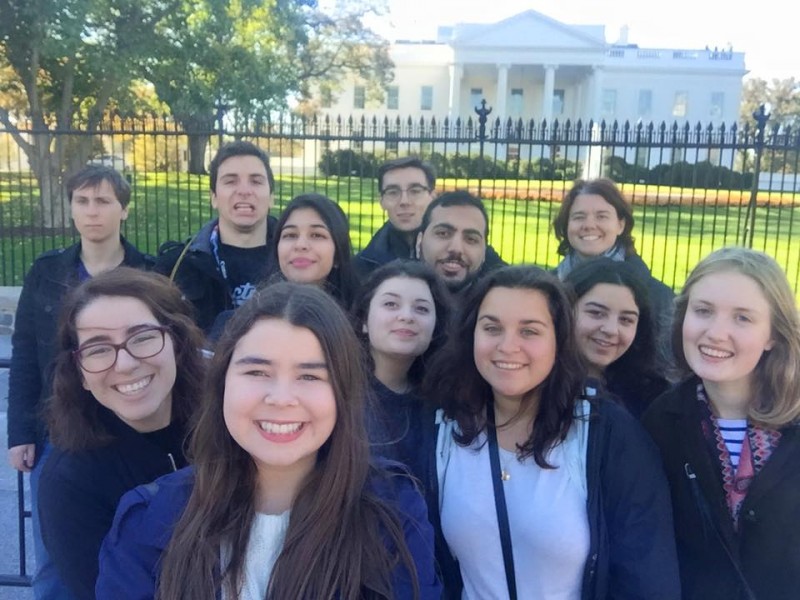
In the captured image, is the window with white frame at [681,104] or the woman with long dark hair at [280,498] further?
the window with white frame at [681,104]

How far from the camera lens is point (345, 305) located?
3.23m

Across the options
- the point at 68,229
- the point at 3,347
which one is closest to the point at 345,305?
the point at 3,347

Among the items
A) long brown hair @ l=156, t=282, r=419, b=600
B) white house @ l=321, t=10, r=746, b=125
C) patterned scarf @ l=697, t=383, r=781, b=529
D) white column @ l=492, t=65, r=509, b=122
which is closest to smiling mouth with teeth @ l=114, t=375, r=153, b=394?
long brown hair @ l=156, t=282, r=419, b=600

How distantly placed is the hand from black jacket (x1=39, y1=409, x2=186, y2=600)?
4.26 feet

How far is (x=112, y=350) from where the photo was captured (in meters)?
2.14

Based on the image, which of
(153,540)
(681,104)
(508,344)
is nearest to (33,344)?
(153,540)

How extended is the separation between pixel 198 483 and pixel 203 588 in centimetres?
24

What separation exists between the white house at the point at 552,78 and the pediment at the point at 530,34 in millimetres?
71

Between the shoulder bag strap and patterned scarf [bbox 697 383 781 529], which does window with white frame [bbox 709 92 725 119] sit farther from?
the shoulder bag strap

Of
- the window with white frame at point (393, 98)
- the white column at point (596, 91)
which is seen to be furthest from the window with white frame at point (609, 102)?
the window with white frame at point (393, 98)

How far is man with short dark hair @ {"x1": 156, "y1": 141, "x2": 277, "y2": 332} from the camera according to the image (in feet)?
11.4

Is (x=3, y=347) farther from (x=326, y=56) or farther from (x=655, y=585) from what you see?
(x=326, y=56)

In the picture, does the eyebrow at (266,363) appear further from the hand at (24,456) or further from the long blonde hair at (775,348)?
the hand at (24,456)

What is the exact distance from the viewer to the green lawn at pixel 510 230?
31.1ft
